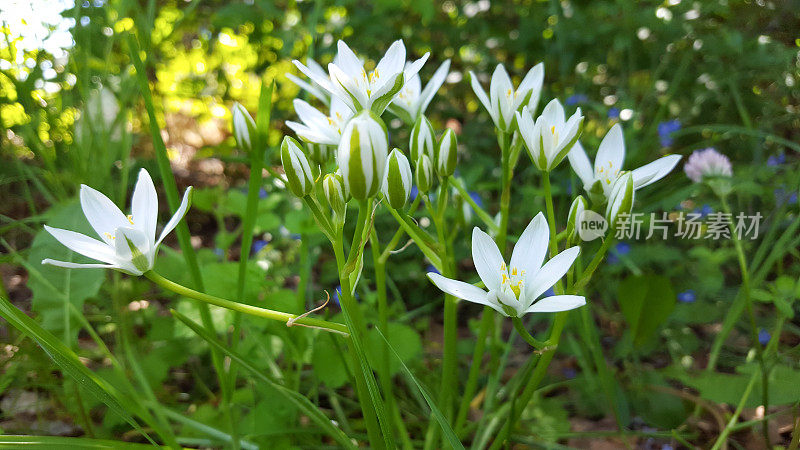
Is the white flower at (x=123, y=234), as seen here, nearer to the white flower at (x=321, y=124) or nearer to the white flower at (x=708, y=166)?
the white flower at (x=321, y=124)

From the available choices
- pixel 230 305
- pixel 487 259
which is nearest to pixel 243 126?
pixel 230 305

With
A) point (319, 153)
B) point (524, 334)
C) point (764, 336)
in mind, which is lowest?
point (764, 336)

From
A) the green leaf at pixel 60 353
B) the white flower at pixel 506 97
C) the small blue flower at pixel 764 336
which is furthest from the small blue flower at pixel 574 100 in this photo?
the green leaf at pixel 60 353

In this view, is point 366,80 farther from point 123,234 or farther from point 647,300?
point 647,300

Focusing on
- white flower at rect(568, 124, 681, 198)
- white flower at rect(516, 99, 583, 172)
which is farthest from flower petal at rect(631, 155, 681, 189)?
white flower at rect(516, 99, 583, 172)

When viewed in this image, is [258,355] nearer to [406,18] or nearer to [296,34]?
[296,34]

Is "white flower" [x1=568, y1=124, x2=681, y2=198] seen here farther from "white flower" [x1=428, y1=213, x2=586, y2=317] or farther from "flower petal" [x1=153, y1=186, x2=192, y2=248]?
"flower petal" [x1=153, y1=186, x2=192, y2=248]
